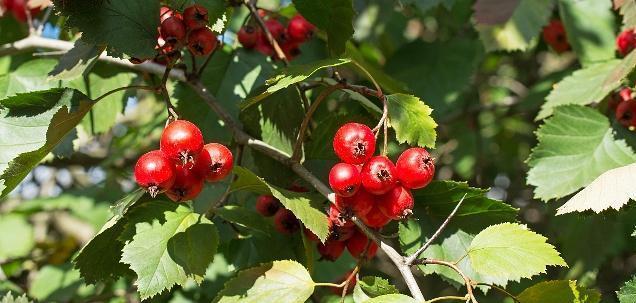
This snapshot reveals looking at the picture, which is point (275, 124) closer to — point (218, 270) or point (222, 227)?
point (222, 227)

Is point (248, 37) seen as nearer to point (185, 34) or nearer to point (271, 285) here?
point (185, 34)

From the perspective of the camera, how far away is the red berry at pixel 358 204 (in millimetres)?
1717

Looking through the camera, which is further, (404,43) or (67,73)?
(404,43)

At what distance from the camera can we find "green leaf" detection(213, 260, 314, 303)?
5.66ft

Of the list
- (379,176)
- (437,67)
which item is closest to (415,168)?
(379,176)

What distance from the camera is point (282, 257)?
210 cm

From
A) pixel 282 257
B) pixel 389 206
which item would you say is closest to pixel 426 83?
pixel 282 257

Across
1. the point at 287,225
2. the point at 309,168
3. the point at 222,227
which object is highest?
the point at 309,168

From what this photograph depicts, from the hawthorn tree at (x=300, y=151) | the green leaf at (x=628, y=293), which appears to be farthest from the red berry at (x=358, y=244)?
the green leaf at (x=628, y=293)

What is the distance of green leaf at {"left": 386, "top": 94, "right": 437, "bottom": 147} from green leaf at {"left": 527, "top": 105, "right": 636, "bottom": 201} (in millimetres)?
576

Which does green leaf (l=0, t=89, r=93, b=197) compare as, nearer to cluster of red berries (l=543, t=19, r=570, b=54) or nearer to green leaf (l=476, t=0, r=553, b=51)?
green leaf (l=476, t=0, r=553, b=51)

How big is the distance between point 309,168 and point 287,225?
18cm

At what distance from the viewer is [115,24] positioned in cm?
186

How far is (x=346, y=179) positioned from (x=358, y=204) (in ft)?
0.31
